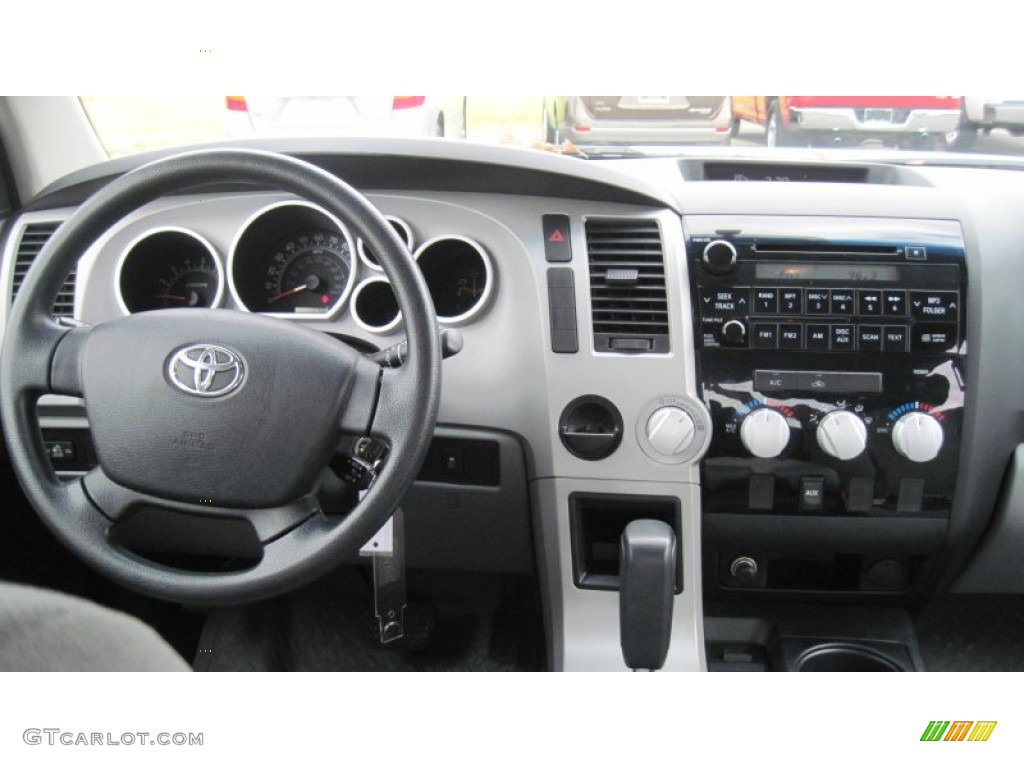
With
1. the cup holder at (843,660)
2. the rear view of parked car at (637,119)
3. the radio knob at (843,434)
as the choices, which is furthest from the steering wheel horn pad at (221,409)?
the cup holder at (843,660)

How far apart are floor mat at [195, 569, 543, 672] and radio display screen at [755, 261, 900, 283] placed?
697mm

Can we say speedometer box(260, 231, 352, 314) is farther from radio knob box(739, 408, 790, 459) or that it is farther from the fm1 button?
the fm1 button

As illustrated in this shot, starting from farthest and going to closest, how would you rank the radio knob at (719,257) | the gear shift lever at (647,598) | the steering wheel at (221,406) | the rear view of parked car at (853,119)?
the radio knob at (719,257)
the gear shift lever at (647,598)
the rear view of parked car at (853,119)
the steering wheel at (221,406)

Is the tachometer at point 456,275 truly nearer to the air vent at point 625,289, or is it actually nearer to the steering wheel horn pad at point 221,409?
the air vent at point 625,289

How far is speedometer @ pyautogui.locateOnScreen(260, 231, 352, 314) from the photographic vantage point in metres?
1.38

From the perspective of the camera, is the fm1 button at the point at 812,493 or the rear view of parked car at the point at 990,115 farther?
the fm1 button at the point at 812,493

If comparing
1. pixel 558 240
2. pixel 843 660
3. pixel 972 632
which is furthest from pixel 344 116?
pixel 972 632

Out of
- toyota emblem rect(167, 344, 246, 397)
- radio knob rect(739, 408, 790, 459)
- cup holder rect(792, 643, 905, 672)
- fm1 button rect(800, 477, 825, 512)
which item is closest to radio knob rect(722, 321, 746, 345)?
radio knob rect(739, 408, 790, 459)

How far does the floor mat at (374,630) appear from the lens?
5.21 ft

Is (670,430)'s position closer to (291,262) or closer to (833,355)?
(833,355)

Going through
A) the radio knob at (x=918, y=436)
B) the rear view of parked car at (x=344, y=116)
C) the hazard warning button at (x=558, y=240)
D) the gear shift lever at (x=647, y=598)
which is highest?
the rear view of parked car at (x=344, y=116)

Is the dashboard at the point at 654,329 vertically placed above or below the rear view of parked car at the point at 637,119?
below

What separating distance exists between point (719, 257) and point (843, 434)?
32cm
